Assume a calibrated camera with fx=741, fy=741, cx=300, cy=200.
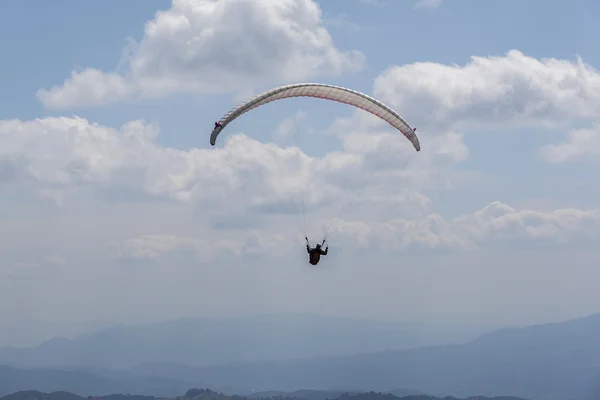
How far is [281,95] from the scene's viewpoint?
63750 mm

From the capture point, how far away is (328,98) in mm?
66812

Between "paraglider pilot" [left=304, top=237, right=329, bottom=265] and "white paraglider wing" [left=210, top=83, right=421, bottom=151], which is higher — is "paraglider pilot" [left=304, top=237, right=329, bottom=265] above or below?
below

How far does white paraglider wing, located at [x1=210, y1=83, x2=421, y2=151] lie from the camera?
61688 mm

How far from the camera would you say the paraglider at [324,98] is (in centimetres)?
6171

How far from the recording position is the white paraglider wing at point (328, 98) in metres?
61.7

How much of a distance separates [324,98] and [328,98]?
386 millimetres

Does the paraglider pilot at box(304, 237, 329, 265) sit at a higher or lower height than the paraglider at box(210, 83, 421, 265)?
lower

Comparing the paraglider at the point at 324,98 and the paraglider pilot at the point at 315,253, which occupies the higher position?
the paraglider at the point at 324,98

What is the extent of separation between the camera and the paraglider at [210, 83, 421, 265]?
61.7 meters

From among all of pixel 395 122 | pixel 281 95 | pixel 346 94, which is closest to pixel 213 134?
pixel 281 95

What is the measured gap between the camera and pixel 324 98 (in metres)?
66.7

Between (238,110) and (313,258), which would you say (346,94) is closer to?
(238,110)

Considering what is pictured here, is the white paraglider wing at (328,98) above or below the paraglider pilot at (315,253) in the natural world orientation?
above

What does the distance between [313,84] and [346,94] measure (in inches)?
161
